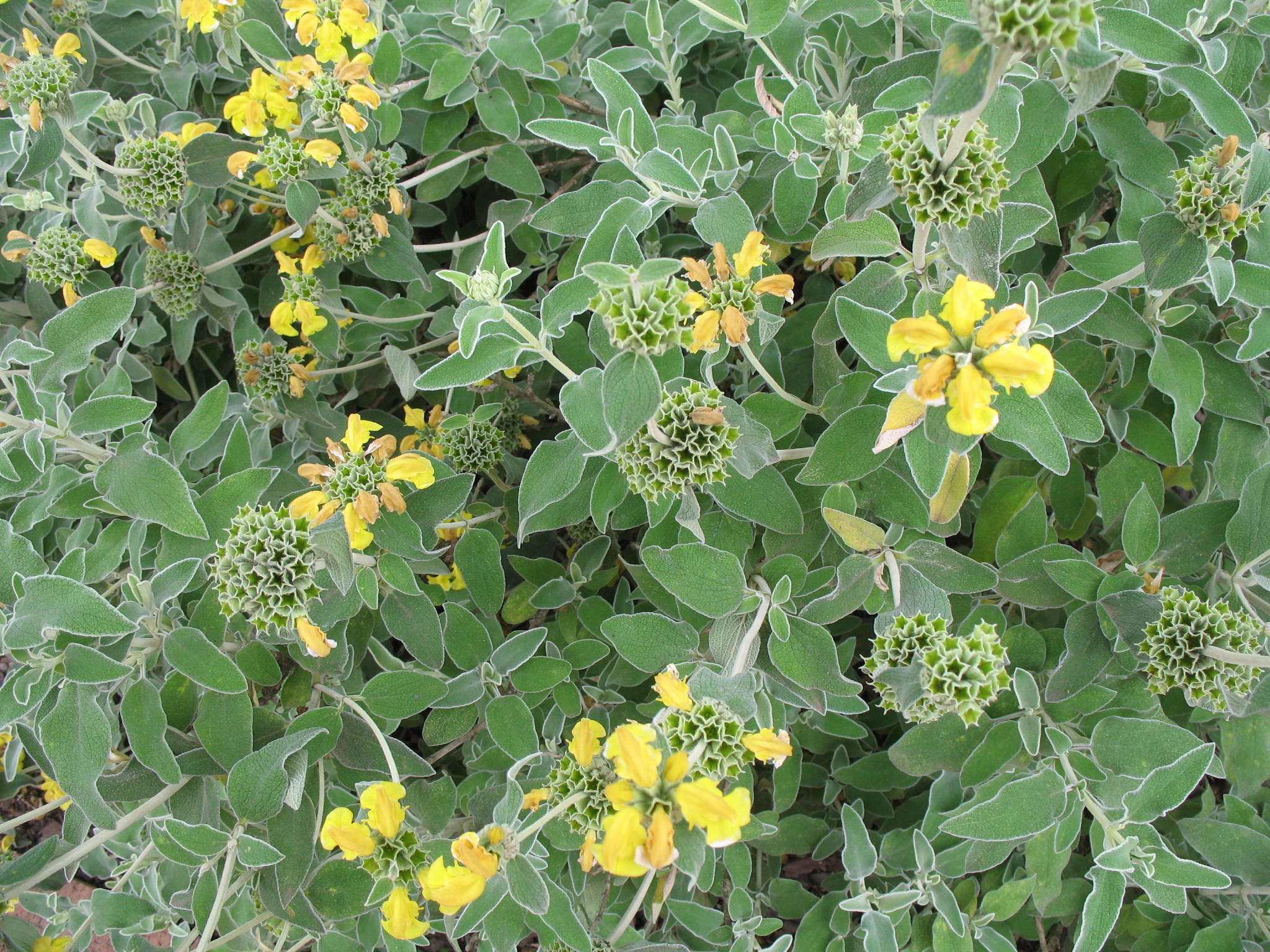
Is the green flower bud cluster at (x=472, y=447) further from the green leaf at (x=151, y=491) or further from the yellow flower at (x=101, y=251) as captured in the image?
the yellow flower at (x=101, y=251)

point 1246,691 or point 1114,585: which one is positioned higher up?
point 1114,585

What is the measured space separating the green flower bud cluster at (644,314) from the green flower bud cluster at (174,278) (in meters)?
1.78

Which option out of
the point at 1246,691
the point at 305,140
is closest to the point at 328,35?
the point at 305,140

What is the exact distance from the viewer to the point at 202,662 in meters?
1.70

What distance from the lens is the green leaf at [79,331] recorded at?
189 centimetres

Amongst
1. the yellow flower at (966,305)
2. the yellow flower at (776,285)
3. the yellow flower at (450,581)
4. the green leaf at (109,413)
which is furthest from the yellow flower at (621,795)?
the green leaf at (109,413)

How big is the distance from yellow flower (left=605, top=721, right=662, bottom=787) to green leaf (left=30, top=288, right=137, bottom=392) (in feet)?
4.98

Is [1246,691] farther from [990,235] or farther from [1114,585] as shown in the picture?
[990,235]

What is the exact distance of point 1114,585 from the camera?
5.78 ft

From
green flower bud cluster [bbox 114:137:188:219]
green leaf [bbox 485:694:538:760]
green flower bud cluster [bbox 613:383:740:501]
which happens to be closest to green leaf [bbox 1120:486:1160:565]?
Answer: green flower bud cluster [bbox 613:383:740:501]

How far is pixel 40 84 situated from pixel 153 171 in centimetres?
32

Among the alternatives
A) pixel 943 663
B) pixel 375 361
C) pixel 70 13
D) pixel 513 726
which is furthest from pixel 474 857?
pixel 70 13

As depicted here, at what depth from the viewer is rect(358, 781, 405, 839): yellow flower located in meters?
1.54

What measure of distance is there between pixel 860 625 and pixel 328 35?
85.9 inches
